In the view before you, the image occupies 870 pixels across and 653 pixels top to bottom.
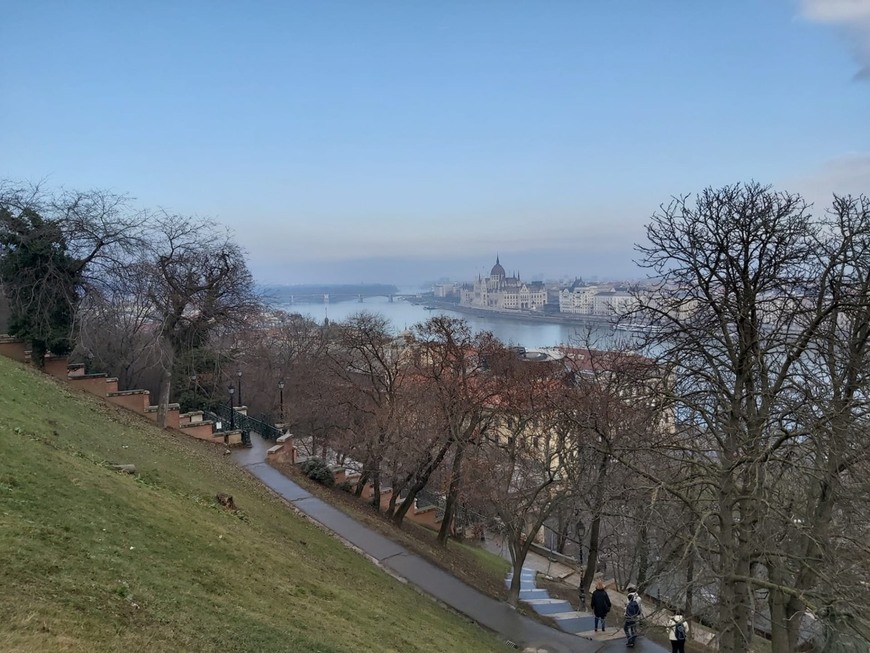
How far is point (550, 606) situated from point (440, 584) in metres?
4.74

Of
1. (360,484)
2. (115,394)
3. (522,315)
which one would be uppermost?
(522,315)

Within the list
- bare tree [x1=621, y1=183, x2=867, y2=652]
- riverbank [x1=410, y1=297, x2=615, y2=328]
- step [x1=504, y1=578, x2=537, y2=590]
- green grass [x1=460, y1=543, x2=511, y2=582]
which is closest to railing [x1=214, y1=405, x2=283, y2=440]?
green grass [x1=460, y1=543, x2=511, y2=582]

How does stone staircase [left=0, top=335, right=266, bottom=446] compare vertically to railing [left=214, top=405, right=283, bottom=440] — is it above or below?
above

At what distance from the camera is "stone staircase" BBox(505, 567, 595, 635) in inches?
600

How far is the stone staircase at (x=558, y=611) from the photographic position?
15.3 metres

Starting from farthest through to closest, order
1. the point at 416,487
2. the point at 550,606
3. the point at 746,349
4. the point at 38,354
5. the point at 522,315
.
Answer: the point at 522,315, the point at 416,487, the point at 38,354, the point at 550,606, the point at 746,349

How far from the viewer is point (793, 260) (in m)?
8.94

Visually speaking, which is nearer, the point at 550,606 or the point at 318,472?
the point at 550,606

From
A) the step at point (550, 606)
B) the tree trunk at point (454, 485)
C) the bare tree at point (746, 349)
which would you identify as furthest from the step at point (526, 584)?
the bare tree at point (746, 349)

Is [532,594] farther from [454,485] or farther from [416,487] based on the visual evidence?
[416,487]

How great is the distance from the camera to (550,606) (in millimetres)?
17156

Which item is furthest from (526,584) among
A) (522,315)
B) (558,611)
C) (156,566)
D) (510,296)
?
(510,296)

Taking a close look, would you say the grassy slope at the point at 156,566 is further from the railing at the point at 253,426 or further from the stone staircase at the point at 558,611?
the railing at the point at 253,426

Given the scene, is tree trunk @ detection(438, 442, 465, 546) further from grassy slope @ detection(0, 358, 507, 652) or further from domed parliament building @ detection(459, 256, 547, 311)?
domed parliament building @ detection(459, 256, 547, 311)
